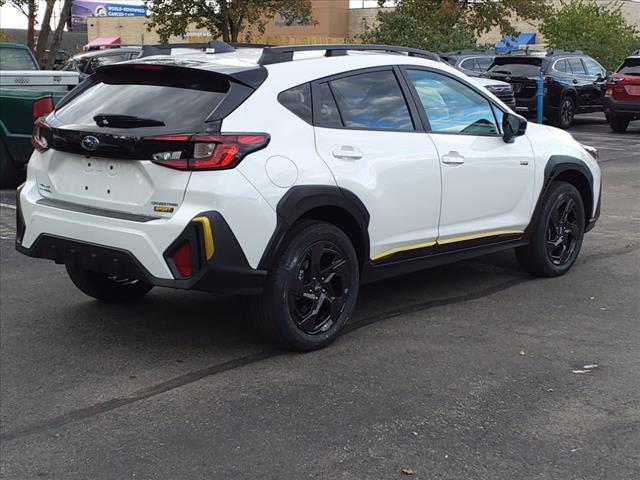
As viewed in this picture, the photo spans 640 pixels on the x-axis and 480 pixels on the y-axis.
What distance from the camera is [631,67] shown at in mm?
20469

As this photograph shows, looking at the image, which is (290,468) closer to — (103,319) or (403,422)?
(403,422)

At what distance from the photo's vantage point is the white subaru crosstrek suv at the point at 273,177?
15.5 ft

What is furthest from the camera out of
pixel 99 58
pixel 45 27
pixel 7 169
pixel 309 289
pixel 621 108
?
pixel 45 27

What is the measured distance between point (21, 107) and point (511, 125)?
6.94 meters

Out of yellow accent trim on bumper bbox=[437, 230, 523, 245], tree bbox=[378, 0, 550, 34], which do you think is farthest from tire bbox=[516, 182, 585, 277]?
tree bbox=[378, 0, 550, 34]

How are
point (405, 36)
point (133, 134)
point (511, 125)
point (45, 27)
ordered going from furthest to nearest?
point (405, 36) → point (45, 27) → point (511, 125) → point (133, 134)

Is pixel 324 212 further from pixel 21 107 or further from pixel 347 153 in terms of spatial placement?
pixel 21 107

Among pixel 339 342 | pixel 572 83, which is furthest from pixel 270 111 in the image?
pixel 572 83

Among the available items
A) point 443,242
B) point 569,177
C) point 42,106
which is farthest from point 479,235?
point 42,106

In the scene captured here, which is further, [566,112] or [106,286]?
[566,112]

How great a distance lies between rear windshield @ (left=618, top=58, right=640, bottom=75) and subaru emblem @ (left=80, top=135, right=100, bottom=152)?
1747 centimetres

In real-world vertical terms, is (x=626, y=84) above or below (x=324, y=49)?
below

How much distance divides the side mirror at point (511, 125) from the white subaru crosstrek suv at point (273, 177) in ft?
0.03

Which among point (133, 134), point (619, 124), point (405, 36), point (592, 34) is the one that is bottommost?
point (619, 124)
